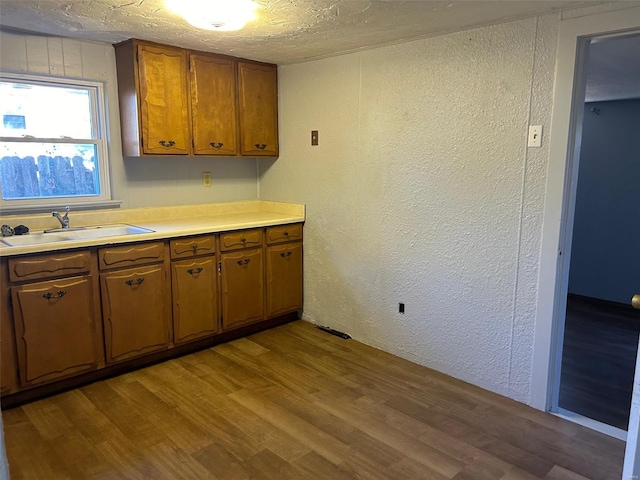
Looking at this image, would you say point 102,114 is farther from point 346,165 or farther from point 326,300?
point 326,300

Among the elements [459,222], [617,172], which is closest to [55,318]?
[459,222]

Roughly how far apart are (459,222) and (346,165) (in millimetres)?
999

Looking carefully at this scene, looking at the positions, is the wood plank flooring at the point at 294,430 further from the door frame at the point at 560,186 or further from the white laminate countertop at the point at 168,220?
the white laminate countertop at the point at 168,220

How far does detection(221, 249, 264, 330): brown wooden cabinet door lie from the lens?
135 inches

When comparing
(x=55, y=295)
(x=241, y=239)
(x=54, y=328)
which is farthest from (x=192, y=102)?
(x=54, y=328)

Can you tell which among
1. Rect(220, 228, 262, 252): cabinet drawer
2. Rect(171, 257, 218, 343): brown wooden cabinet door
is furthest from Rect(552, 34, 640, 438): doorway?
Rect(171, 257, 218, 343): brown wooden cabinet door

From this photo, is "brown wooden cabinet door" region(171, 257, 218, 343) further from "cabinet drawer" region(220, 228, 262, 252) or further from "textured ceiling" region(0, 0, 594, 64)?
"textured ceiling" region(0, 0, 594, 64)

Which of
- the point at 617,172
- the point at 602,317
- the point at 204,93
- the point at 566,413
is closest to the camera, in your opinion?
the point at 566,413

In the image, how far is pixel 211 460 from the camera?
217 cm

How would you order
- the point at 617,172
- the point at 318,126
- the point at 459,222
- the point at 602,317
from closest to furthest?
the point at 459,222, the point at 318,126, the point at 602,317, the point at 617,172

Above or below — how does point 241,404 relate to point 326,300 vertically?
below

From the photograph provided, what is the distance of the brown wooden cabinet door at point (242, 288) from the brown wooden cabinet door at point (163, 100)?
35.1 inches

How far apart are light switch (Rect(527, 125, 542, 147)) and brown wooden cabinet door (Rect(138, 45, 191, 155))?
2.27 metres

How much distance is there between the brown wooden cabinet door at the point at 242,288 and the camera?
343 centimetres
